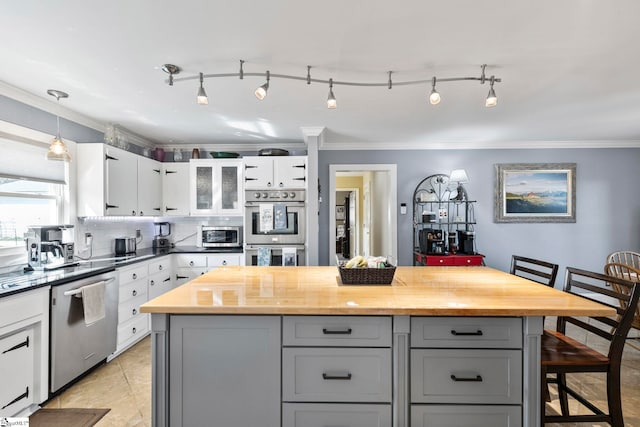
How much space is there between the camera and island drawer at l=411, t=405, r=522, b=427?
1.51 metres

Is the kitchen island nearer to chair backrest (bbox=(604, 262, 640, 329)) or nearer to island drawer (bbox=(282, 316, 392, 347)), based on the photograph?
island drawer (bbox=(282, 316, 392, 347))

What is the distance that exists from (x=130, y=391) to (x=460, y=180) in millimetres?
4091

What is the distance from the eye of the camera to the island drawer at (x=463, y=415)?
1508mm

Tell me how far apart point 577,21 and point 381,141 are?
2906 millimetres

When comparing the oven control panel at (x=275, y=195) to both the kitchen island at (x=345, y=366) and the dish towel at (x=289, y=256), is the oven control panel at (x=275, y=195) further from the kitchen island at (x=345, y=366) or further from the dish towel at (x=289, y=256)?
the kitchen island at (x=345, y=366)

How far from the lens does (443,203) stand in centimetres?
462

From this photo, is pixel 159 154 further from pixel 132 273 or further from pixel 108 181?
pixel 132 273

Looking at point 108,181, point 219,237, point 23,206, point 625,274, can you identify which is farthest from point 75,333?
point 625,274

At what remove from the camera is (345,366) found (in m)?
1.53

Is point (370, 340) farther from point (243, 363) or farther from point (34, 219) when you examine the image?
point (34, 219)

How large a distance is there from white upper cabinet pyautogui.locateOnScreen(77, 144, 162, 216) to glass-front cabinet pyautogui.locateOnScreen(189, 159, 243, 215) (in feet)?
2.19

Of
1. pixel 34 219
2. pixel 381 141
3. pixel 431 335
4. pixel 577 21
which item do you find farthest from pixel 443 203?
pixel 34 219

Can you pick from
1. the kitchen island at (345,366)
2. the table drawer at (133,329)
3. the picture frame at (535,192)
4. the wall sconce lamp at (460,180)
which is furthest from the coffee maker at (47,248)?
the picture frame at (535,192)

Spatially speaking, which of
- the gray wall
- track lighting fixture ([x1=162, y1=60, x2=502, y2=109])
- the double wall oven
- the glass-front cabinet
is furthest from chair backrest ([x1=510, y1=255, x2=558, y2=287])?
the glass-front cabinet
